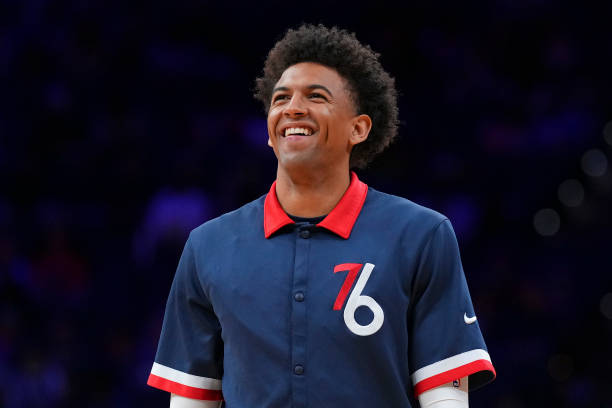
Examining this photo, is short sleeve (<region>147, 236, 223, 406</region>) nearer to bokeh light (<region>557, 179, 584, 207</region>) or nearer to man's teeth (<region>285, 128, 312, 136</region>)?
man's teeth (<region>285, 128, 312, 136</region>)

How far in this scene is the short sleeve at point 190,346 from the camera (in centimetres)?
229

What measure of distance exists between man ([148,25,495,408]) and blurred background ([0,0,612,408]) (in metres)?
3.27

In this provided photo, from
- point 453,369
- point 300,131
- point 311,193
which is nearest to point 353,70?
point 300,131

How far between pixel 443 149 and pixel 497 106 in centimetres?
56

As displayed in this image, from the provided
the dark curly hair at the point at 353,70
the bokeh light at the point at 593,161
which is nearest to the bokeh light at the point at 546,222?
the bokeh light at the point at 593,161

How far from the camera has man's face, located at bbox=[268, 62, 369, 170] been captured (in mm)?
2260

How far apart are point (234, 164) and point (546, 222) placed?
2241 mm

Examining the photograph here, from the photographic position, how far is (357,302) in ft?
6.89

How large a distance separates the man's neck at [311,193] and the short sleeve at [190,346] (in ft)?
1.00

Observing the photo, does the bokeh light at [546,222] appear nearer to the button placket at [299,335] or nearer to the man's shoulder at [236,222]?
the man's shoulder at [236,222]

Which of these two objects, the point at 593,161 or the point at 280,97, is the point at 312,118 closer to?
the point at 280,97

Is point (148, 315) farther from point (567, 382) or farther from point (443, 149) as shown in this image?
point (567, 382)

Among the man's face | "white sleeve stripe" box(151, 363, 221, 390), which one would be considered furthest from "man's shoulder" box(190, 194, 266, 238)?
"white sleeve stripe" box(151, 363, 221, 390)

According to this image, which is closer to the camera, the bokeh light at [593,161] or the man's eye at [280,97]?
the man's eye at [280,97]
